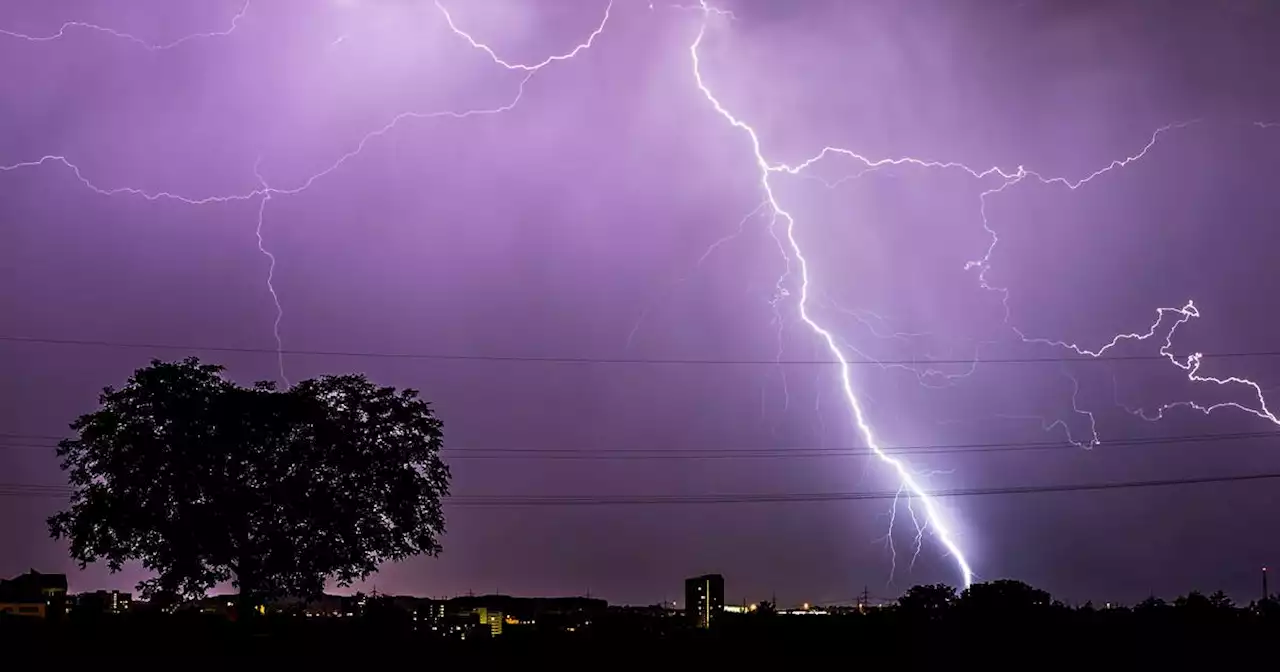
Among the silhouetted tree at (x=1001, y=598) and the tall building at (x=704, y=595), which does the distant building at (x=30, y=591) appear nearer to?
the tall building at (x=704, y=595)

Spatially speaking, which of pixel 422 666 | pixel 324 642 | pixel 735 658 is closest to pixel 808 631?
pixel 735 658

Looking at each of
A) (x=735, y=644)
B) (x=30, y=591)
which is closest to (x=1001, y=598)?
(x=735, y=644)

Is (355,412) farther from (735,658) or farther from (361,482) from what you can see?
(735,658)

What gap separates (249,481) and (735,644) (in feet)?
41.7

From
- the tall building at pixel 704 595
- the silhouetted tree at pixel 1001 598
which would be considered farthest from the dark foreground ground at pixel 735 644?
the tall building at pixel 704 595

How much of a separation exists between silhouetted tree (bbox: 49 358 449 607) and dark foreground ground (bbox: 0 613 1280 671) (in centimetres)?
444

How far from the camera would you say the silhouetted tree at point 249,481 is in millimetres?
28031

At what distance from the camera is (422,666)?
70.7 feet

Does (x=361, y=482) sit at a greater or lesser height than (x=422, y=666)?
greater

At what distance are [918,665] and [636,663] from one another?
495 centimetres

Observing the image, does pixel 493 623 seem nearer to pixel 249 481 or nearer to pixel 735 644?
pixel 249 481

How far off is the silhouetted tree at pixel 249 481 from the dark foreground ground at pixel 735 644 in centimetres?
444

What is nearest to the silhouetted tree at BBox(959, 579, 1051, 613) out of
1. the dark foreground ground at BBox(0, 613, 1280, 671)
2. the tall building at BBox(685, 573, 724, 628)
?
the dark foreground ground at BBox(0, 613, 1280, 671)

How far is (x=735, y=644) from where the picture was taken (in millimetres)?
22266
